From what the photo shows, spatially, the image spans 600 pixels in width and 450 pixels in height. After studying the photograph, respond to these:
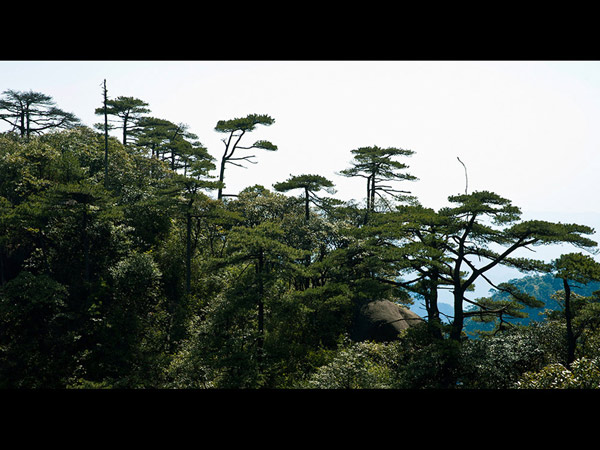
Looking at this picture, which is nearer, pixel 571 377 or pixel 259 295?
pixel 571 377

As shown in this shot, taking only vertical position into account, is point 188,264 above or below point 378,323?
above

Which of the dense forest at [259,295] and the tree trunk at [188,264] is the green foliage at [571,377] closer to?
the dense forest at [259,295]

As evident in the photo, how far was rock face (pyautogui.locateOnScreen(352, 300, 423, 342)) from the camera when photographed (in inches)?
654

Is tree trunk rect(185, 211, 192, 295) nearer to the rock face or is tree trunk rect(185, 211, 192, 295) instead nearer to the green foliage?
the rock face

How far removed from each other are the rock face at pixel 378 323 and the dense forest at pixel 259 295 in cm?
8

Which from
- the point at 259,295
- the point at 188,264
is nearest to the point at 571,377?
the point at 259,295

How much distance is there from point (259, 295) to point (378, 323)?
6.93 metres

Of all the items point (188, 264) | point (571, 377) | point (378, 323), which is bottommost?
point (378, 323)

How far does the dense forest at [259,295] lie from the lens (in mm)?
10867

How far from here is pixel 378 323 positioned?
55.5ft

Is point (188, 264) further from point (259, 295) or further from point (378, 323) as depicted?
point (378, 323)
